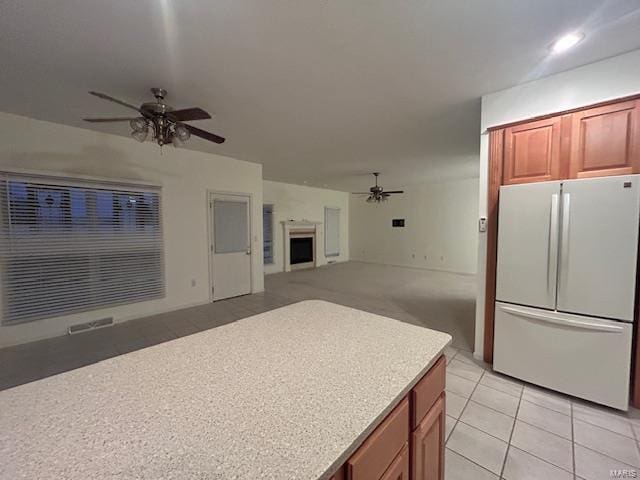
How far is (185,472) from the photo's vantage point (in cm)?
54

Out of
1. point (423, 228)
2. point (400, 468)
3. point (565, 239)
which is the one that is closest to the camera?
point (400, 468)

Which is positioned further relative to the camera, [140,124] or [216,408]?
[140,124]

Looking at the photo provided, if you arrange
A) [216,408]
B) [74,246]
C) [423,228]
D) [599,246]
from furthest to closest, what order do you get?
[423,228]
[74,246]
[599,246]
[216,408]

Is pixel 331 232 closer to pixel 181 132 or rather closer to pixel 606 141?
pixel 181 132

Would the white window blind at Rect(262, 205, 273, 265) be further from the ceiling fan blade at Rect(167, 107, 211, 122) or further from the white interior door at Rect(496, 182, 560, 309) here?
the white interior door at Rect(496, 182, 560, 309)

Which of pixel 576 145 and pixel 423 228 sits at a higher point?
pixel 576 145

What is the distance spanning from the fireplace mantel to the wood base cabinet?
21.3ft

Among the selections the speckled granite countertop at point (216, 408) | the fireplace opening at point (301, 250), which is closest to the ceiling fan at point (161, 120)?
the speckled granite countertop at point (216, 408)

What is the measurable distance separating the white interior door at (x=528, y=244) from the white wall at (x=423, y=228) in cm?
519

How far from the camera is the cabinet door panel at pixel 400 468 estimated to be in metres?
0.83

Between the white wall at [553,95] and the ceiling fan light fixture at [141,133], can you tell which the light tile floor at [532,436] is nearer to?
the white wall at [553,95]

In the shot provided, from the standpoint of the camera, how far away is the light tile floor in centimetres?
147

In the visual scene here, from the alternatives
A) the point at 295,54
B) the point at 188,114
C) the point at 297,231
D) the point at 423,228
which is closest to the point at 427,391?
the point at 295,54

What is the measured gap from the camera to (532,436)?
5.57ft
